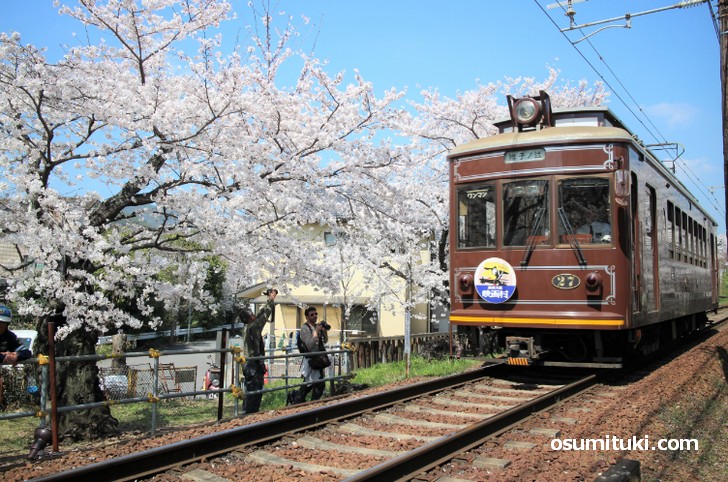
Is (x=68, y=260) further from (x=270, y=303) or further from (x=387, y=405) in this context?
(x=387, y=405)

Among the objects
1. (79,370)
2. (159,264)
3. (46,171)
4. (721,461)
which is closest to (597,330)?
(721,461)

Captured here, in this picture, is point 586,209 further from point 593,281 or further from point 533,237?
point 593,281

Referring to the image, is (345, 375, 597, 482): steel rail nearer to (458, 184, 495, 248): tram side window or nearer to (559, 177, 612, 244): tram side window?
(559, 177, 612, 244): tram side window

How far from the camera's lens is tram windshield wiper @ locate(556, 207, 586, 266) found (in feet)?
26.1

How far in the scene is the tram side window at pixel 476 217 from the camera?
866cm

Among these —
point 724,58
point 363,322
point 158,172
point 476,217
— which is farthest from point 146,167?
point 363,322

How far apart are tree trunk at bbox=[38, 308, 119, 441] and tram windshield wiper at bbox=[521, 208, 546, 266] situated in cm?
618

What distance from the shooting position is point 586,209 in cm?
809

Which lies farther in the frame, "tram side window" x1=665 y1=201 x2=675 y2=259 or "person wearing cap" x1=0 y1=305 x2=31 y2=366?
"tram side window" x1=665 y1=201 x2=675 y2=259

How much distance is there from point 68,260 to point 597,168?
23.2 ft

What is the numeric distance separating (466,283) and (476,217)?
3.05 ft

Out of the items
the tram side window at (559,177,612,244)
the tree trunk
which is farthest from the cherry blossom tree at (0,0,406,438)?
the tram side window at (559,177,612,244)

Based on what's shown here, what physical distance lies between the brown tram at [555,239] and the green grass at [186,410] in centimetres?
286

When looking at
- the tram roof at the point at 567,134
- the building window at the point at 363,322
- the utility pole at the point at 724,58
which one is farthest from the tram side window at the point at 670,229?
the building window at the point at 363,322
